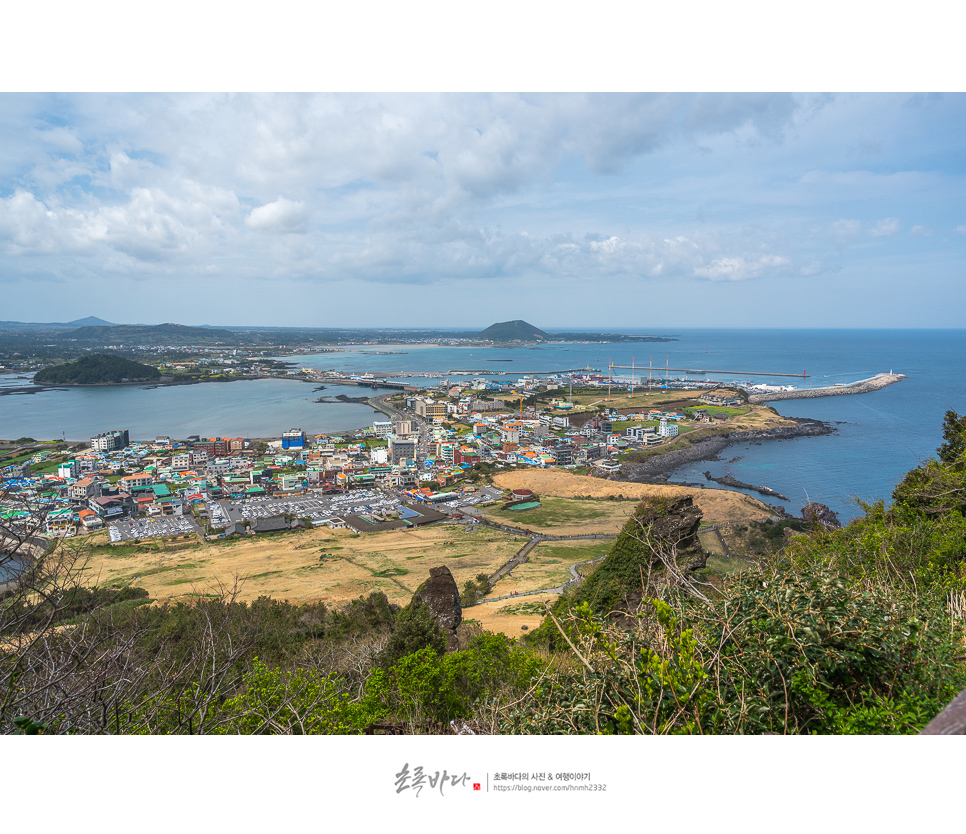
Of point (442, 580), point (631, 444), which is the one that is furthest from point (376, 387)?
point (442, 580)

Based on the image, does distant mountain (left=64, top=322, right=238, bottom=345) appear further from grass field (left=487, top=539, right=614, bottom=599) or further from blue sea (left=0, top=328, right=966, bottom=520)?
grass field (left=487, top=539, right=614, bottom=599)

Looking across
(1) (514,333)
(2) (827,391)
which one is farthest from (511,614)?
(1) (514,333)

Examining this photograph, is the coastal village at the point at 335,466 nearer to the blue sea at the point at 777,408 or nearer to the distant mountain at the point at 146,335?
the blue sea at the point at 777,408

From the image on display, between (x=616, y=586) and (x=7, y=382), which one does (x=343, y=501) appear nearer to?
(x=616, y=586)

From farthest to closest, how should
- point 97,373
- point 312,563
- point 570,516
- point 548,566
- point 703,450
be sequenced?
point 97,373, point 703,450, point 570,516, point 548,566, point 312,563

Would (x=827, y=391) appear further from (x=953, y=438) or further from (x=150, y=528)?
(x=150, y=528)

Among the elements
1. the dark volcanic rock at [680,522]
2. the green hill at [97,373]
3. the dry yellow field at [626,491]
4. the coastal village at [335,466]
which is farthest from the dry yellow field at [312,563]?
the green hill at [97,373]
